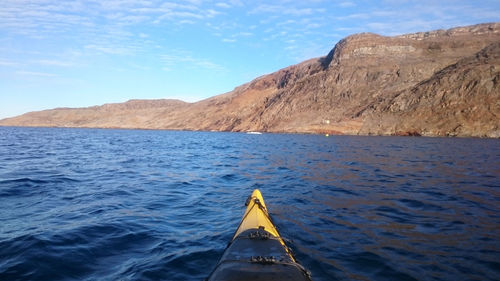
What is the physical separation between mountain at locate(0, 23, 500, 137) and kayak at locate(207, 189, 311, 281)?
62164 millimetres

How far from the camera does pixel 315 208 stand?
932 centimetres

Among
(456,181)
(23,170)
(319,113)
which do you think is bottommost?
(456,181)

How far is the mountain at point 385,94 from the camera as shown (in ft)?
195

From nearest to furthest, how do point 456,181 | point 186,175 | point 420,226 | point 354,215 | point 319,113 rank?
point 420,226 < point 354,215 < point 456,181 < point 186,175 < point 319,113

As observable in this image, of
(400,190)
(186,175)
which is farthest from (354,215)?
(186,175)

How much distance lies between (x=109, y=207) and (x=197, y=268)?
514cm

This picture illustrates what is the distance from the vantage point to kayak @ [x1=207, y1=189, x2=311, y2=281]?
145 inches

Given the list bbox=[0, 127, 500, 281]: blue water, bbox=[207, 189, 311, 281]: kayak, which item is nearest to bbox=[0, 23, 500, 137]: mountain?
bbox=[0, 127, 500, 281]: blue water

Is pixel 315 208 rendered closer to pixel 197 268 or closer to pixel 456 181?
pixel 197 268

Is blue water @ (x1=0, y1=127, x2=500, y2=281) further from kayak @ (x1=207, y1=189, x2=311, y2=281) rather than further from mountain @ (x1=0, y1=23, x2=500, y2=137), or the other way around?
mountain @ (x1=0, y1=23, x2=500, y2=137)

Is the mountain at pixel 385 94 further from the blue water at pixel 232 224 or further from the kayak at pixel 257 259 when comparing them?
the kayak at pixel 257 259

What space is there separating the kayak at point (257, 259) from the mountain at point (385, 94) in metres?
62.2

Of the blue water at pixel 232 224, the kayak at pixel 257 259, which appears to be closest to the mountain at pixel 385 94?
the blue water at pixel 232 224

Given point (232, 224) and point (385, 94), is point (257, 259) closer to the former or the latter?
point (232, 224)
